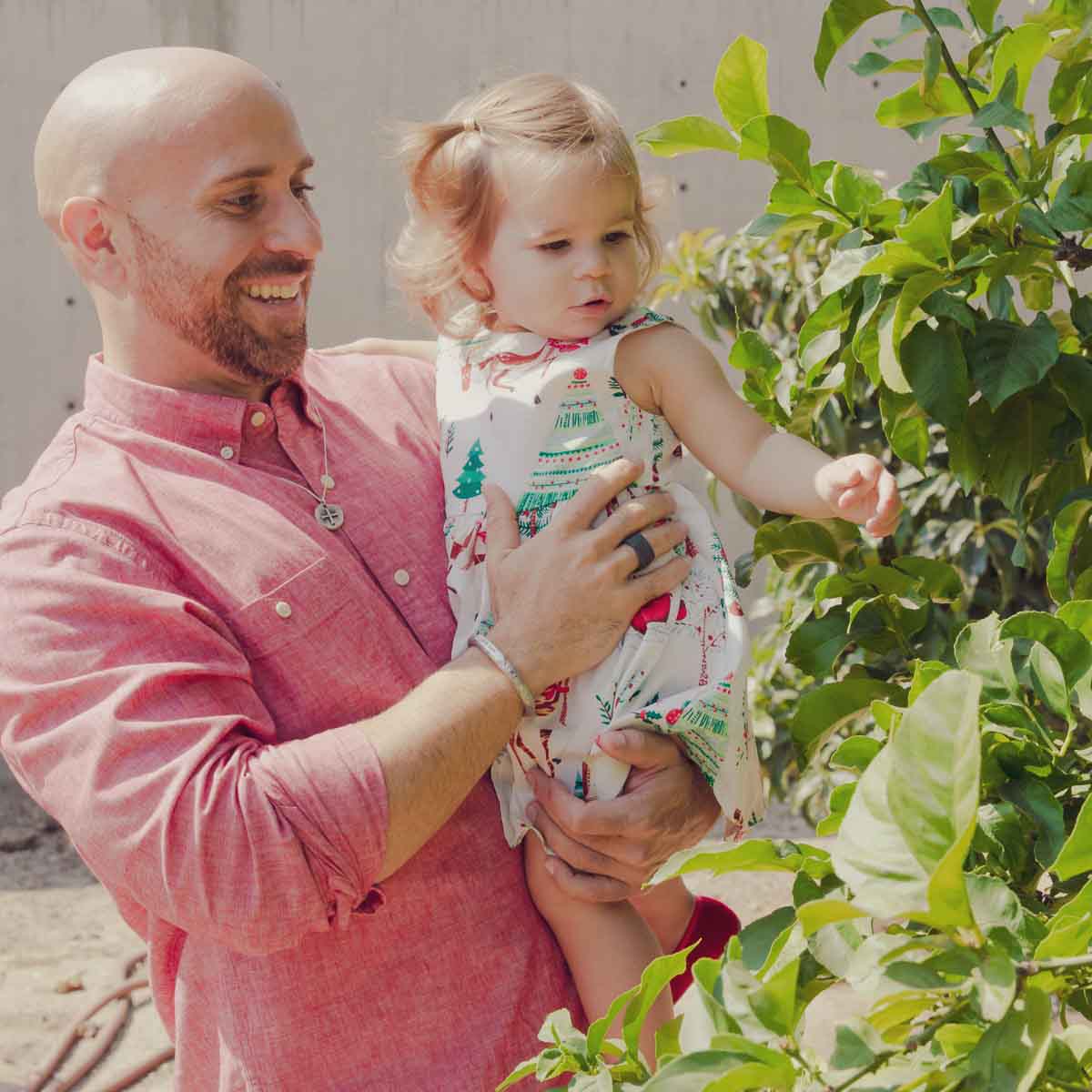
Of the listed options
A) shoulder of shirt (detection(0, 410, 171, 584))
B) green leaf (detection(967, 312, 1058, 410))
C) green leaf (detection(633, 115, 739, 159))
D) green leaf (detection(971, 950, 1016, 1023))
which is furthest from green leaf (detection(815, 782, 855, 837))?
shoulder of shirt (detection(0, 410, 171, 584))

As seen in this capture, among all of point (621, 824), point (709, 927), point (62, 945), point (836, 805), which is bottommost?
point (62, 945)

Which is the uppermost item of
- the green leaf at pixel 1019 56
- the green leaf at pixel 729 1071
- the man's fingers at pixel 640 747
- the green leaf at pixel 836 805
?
the green leaf at pixel 1019 56

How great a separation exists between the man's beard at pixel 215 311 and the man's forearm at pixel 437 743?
1.48 feet

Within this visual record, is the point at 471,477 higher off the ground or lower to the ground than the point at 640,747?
higher

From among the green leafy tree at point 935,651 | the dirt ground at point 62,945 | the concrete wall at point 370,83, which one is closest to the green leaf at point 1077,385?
the green leafy tree at point 935,651

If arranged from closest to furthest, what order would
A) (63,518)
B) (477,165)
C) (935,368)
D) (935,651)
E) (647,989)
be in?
(647,989), (935,368), (935,651), (63,518), (477,165)

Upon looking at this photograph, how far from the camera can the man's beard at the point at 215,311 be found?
1741mm

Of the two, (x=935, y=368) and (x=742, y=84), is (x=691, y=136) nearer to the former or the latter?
(x=742, y=84)

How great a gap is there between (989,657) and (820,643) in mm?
388

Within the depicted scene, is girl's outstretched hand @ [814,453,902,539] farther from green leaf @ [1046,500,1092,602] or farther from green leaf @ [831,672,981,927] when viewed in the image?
green leaf @ [831,672,981,927]

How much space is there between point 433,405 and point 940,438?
4.55ft

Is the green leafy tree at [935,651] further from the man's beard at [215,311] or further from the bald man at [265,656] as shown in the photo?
the man's beard at [215,311]

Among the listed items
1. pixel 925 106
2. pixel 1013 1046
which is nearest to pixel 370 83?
pixel 925 106

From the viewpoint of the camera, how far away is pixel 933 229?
109 centimetres
